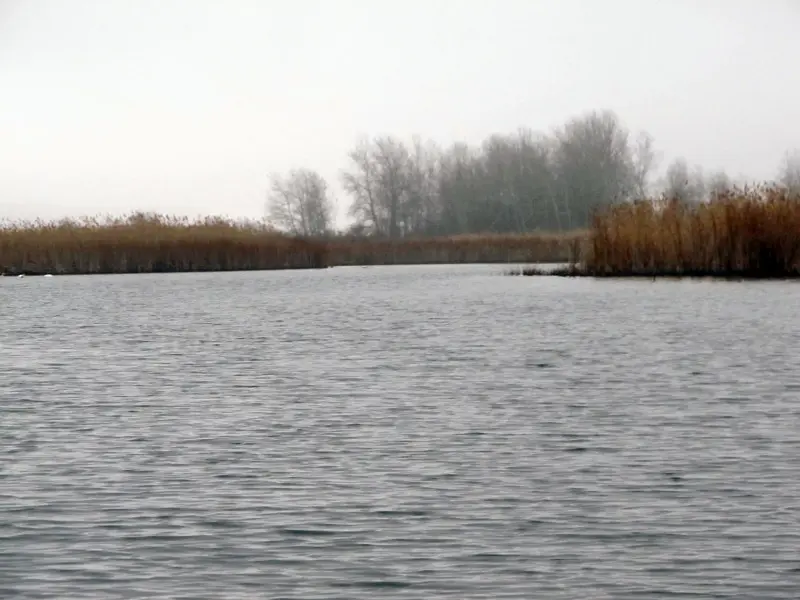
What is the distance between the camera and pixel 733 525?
6086mm

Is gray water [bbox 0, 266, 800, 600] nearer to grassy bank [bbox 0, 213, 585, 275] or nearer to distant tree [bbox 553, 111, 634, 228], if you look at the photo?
grassy bank [bbox 0, 213, 585, 275]

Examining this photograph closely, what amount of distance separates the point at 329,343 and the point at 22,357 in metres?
3.66

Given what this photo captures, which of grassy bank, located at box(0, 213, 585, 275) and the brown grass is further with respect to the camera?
grassy bank, located at box(0, 213, 585, 275)

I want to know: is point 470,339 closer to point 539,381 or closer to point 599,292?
point 539,381

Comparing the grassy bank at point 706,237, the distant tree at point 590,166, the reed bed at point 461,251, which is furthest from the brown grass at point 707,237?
the distant tree at point 590,166

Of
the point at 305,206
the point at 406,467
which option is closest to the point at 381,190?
the point at 305,206

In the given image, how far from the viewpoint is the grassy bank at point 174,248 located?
41250 mm

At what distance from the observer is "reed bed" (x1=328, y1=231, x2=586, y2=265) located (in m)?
52.8

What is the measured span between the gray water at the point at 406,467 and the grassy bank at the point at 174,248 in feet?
69.6

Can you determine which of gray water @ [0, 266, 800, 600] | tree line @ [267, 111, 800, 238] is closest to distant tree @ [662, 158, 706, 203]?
tree line @ [267, 111, 800, 238]

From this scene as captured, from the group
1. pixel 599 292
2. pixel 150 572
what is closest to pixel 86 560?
pixel 150 572

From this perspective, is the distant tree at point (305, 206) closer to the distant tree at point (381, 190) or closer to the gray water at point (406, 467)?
the distant tree at point (381, 190)

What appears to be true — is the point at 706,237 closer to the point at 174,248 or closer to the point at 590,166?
the point at 174,248

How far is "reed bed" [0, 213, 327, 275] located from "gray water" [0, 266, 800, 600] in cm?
2479
